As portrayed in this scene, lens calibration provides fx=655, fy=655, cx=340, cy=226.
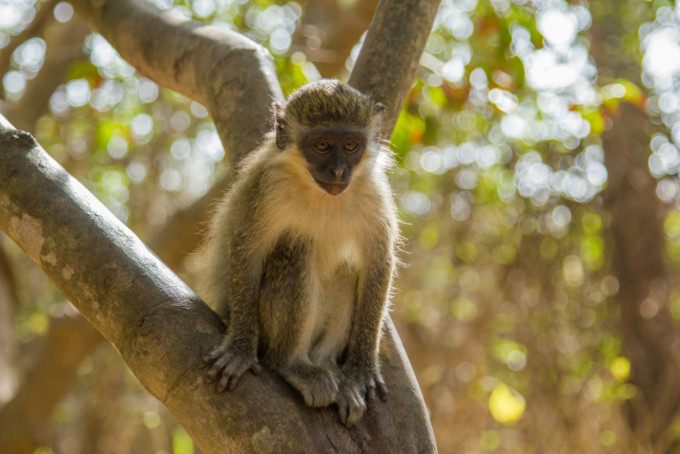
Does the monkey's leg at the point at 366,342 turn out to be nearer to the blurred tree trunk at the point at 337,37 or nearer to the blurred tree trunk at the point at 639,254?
the blurred tree trunk at the point at 337,37

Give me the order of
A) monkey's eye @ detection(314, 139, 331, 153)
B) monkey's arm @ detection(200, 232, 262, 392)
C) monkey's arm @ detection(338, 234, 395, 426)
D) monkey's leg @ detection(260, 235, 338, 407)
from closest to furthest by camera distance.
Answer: monkey's arm @ detection(200, 232, 262, 392), monkey's arm @ detection(338, 234, 395, 426), monkey's leg @ detection(260, 235, 338, 407), monkey's eye @ detection(314, 139, 331, 153)

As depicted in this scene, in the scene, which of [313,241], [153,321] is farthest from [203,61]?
[153,321]

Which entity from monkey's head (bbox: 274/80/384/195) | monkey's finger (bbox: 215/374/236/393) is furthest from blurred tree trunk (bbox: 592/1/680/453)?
monkey's finger (bbox: 215/374/236/393)

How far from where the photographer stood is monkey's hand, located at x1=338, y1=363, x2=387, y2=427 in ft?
8.34

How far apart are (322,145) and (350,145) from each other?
0.49 feet

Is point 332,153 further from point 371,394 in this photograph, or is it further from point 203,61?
point 371,394

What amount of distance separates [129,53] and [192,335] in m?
2.70

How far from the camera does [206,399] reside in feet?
7.38

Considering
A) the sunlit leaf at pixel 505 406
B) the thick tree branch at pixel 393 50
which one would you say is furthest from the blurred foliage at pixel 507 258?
the thick tree branch at pixel 393 50

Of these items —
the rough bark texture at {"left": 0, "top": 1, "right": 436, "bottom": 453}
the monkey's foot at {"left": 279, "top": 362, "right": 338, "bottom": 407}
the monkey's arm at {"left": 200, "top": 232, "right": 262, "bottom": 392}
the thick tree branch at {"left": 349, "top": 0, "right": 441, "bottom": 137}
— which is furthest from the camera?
the thick tree branch at {"left": 349, "top": 0, "right": 441, "bottom": 137}

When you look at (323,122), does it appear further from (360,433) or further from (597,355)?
(597,355)

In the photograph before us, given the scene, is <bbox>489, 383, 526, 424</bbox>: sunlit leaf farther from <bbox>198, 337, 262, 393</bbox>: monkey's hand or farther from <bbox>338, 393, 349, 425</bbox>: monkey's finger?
<bbox>198, 337, 262, 393</bbox>: monkey's hand

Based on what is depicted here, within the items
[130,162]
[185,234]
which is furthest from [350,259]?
[130,162]

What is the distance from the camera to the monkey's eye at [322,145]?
347 cm
